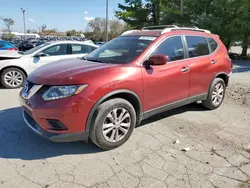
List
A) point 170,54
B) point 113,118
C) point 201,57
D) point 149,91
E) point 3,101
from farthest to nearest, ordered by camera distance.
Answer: point 3,101
point 201,57
point 170,54
point 149,91
point 113,118

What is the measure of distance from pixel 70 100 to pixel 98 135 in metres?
0.63

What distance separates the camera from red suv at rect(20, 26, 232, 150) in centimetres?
282

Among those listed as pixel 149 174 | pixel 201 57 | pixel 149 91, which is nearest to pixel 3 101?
pixel 149 91

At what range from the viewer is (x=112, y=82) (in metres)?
3.02

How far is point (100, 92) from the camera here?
291 cm

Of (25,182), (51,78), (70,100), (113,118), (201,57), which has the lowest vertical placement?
(25,182)

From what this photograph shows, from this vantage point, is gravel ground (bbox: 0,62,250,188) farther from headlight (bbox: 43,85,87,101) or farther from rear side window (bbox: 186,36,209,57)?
rear side window (bbox: 186,36,209,57)

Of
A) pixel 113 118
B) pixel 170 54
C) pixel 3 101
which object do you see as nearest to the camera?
pixel 113 118

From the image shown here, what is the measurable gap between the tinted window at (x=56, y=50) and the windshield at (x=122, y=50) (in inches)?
131

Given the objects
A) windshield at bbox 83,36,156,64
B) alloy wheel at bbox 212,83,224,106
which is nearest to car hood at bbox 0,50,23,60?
windshield at bbox 83,36,156,64

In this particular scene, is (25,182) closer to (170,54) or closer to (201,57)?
(170,54)

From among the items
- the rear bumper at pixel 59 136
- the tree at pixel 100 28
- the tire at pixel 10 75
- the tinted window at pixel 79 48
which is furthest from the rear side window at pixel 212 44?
the tree at pixel 100 28

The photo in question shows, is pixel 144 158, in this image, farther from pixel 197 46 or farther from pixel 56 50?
pixel 56 50

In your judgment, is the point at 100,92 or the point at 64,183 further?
the point at 100,92
